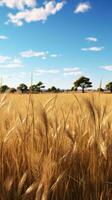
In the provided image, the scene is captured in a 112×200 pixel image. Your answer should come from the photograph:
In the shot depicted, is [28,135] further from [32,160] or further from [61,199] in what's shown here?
[61,199]

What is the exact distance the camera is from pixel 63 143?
161 centimetres

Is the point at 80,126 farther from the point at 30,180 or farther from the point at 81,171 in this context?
the point at 30,180

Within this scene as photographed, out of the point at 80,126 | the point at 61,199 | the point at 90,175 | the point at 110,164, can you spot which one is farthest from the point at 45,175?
the point at 80,126

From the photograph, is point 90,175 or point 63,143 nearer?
point 90,175

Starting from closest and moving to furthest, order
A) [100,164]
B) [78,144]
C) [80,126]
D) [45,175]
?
[45,175], [100,164], [78,144], [80,126]

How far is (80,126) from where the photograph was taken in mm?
1696

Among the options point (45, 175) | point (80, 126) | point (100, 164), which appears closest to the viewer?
point (45, 175)

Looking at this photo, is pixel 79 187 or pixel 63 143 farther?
pixel 63 143

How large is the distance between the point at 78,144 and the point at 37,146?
17 centimetres

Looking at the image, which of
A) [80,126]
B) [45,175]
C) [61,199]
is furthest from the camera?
[80,126]

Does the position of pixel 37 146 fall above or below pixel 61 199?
above

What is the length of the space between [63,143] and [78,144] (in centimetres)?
9

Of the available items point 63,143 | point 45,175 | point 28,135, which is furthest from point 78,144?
point 45,175

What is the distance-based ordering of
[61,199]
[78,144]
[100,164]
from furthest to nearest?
[78,144], [100,164], [61,199]
